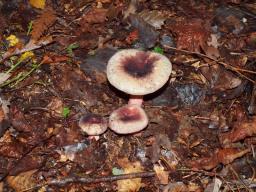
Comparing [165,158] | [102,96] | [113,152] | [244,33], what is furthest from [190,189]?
[244,33]

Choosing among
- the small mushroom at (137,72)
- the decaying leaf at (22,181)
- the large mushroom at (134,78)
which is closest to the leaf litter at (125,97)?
the decaying leaf at (22,181)

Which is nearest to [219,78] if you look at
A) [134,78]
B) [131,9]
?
[134,78]

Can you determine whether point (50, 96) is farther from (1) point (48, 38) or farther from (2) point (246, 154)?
(2) point (246, 154)

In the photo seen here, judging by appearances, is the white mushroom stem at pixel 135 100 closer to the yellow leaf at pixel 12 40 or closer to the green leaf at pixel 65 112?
the green leaf at pixel 65 112

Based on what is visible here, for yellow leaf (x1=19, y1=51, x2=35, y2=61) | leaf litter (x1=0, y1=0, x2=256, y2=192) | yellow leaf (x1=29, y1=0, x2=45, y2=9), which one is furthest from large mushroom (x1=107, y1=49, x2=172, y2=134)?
yellow leaf (x1=29, y1=0, x2=45, y2=9)

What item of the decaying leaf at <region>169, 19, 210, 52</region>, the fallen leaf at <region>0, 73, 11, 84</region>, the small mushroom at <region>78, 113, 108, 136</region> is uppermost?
the decaying leaf at <region>169, 19, 210, 52</region>

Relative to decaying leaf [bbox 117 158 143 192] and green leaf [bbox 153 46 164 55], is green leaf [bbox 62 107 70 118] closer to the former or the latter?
decaying leaf [bbox 117 158 143 192]
